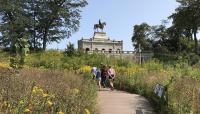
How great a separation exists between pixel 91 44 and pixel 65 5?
29.4 meters

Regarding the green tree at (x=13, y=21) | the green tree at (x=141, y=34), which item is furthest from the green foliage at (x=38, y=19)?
the green tree at (x=141, y=34)

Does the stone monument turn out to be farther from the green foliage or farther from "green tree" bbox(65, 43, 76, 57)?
"green tree" bbox(65, 43, 76, 57)

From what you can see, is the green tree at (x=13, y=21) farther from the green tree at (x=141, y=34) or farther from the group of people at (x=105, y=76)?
the green tree at (x=141, y=34)

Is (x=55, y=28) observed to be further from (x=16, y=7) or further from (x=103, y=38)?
(x=103, y=38)

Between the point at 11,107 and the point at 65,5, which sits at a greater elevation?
the point at 65,5

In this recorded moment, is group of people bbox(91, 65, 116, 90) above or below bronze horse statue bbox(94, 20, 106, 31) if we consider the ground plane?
below

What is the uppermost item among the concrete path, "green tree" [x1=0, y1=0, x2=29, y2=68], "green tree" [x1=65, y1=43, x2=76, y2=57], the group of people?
"green tree" [x1=0, y1=0, x2=29, y2=68]

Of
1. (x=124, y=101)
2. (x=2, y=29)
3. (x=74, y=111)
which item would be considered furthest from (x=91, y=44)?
(x=74, y=111)

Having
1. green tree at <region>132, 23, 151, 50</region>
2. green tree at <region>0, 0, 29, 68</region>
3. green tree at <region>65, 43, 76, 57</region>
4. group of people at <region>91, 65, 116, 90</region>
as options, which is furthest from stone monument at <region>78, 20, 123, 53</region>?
group of people at <region>91, 65, 116, 90</region>

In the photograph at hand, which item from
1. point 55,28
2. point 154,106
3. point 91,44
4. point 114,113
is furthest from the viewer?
point 91,44

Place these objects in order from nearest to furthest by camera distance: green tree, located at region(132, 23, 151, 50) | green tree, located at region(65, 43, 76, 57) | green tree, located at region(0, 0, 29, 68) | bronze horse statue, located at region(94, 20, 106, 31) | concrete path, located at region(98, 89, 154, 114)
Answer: concrete path, located at region(98, 89, 154, 114) → green tree, located at region(65, 43, 76, 57) → green tree, located at region(0, 0, 29, 68) → bronze horse statue, located at region(94, 20, 106, 31) → green tree, located at region(132, 23, 151, 50)

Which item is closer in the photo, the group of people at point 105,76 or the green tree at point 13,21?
the group of people at point 105,76

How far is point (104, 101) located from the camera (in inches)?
783

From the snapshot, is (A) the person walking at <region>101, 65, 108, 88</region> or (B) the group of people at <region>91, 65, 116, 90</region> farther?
(A) the person walking at <region>101, 65, 108, 88</region>
